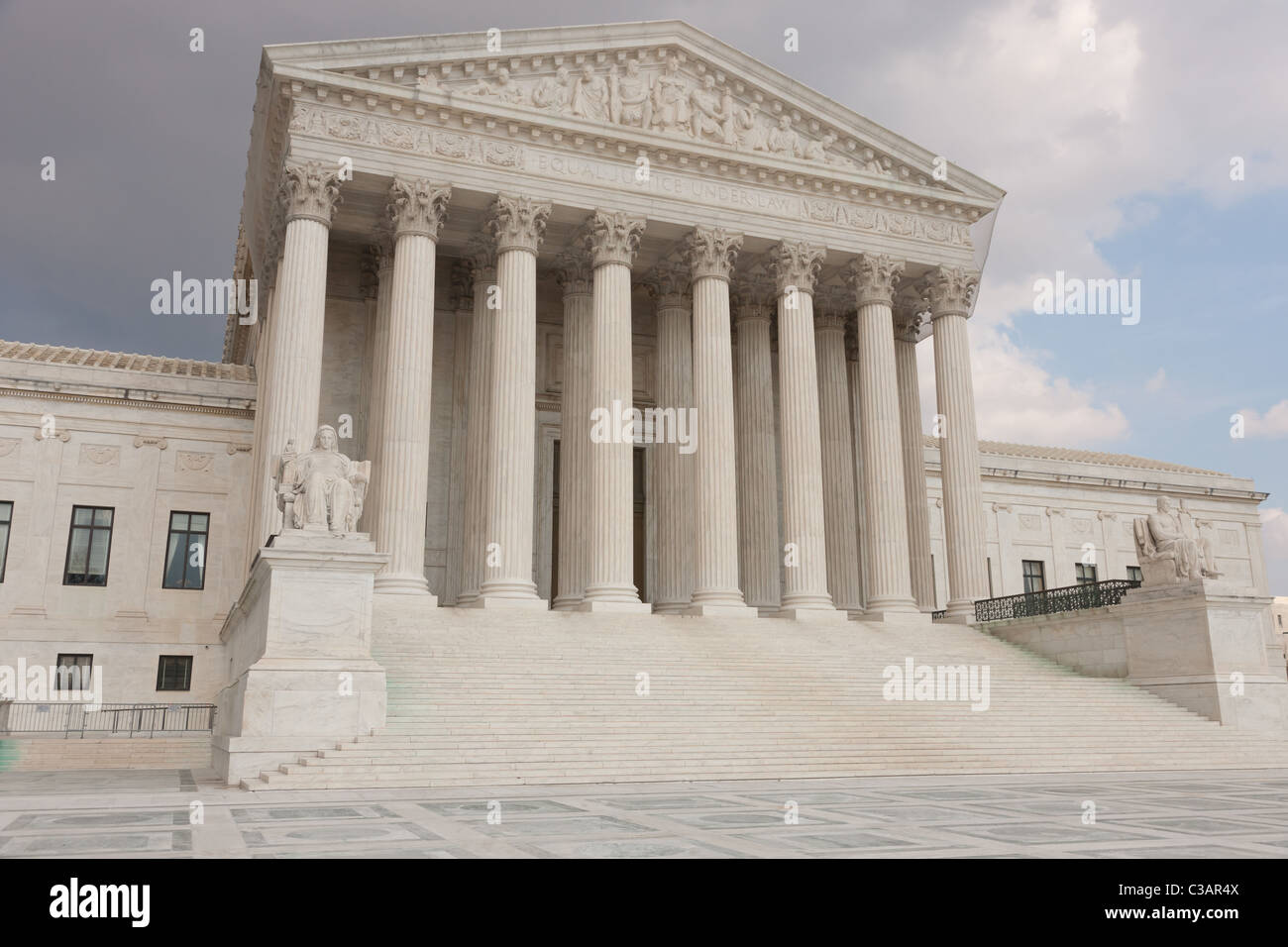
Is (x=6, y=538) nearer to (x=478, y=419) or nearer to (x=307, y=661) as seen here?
(x=478, y=419)

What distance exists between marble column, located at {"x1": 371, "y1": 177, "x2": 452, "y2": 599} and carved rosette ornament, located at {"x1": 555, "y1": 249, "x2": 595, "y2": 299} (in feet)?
18.3

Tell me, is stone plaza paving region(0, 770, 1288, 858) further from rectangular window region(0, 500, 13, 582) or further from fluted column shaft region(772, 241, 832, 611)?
rectangular window region(0, 500, 13, 582)

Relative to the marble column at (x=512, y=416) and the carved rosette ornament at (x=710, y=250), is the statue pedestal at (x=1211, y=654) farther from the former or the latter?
the marble column at (x=512, y=416)

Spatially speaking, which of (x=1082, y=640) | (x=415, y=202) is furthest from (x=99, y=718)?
(x=1082, y=640)

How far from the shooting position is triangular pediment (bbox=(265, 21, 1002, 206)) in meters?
30.3

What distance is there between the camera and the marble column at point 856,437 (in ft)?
129

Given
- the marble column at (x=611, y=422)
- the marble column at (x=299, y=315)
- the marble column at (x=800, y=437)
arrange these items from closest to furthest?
1. the marble column at (x=299, y=315)
2. the marble column at (x=611, y=422)
3. the marble column at (x=800, y=437)

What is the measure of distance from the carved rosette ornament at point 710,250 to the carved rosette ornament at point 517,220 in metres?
5.10

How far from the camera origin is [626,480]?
31.3 m

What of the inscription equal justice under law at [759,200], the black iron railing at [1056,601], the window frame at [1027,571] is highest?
the inscription equal justice under law at [759,200]

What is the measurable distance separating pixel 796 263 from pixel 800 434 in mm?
5798

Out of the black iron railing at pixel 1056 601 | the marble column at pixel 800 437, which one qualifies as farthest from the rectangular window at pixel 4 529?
the black iron railing at pixel 1056 601

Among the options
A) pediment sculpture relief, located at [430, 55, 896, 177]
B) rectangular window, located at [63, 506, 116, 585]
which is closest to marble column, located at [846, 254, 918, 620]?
pediment sculpture relief, located at [430, 55, 896, 177]
